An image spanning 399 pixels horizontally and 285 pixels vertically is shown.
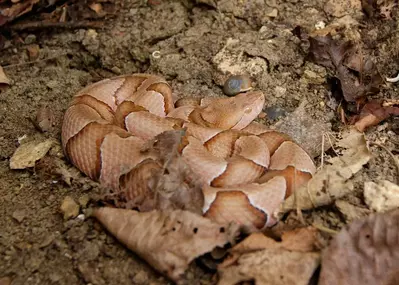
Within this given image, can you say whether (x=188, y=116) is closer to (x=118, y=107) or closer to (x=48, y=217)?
(x=118, y=107)

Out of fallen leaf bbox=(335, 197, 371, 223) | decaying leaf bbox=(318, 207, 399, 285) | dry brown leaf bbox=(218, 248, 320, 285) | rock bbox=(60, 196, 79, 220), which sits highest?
decaying leaf bbox=(318, 207, 399, 285)

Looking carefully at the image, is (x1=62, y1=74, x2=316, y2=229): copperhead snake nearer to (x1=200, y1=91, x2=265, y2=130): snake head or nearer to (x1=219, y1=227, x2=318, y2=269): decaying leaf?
(x1=200, y1=91, x2=265, y2=130): snake head

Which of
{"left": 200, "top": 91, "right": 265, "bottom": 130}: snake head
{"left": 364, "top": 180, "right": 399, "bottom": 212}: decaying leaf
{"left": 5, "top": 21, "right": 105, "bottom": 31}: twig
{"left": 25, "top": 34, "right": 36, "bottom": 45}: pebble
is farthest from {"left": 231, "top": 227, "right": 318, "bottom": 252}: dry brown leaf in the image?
{"left": 25, "top": 34, "right": 36, "bottom": 45}: pebble

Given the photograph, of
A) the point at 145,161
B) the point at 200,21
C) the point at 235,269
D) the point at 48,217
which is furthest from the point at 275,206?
the point at 200,21

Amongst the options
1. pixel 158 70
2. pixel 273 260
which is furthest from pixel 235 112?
pixel 273 260

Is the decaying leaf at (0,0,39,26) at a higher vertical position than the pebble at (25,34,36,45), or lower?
higher

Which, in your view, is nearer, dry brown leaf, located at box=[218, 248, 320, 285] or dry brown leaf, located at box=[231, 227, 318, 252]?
dry brown leaf, located at box=[218, 248, 320, 285]

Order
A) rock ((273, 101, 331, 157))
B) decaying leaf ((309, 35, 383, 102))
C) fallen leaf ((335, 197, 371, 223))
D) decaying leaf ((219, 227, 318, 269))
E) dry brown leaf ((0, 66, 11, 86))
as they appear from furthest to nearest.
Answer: dry brown leaf ((0, 66, 11, 86)) → decaying leaf ((309, 35, 383, 102)) → rock ((273, 101, 331, 157)) → fallen leaf ((335, 197, 371, 223)) → decaying leaf ((219, 227, 318, 269))

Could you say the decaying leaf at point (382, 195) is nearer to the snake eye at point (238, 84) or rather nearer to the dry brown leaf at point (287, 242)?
the dry brown leaf at point (287, 242)
